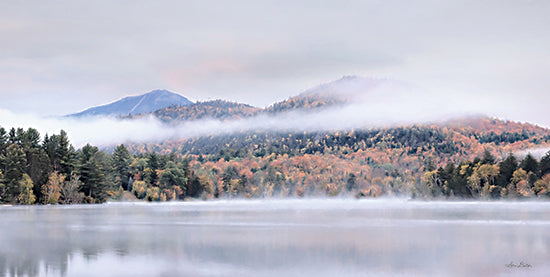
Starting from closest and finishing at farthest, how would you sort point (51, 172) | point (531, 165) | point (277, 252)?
point (277, 252)
point (51, 172)
point (531, 165)

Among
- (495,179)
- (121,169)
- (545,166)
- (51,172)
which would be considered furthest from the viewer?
(121,169)

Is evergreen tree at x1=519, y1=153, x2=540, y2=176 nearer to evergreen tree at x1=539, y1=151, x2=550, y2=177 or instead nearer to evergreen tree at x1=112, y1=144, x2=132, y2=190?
evergreen tree at x1=539, y1=151, x2=550, y2=177

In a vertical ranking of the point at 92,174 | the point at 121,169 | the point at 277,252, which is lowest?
the point at 277,252

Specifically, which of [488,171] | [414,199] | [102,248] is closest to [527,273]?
[102,248]

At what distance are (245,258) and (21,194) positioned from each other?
291ft

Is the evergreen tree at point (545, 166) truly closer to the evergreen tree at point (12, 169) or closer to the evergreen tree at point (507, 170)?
the evergreen tree at point (507, 170)

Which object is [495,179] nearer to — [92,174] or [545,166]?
[545,166]

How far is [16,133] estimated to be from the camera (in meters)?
114

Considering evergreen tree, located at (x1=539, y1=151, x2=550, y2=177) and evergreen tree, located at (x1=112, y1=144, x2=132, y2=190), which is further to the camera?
evergreen tree, located at (x1=112, y1=144, x2=132, y2=190)
